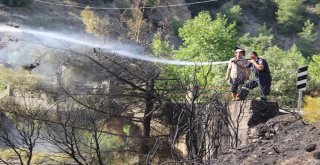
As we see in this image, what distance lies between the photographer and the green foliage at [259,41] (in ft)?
101

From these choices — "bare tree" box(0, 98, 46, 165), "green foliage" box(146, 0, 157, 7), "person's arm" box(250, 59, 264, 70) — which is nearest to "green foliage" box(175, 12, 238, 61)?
"bare tree" box(0, 98, 46, 165)

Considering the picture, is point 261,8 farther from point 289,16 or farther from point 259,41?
point 259,41

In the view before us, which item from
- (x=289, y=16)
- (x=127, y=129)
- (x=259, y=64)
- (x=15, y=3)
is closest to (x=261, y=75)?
(x=259, y=64)

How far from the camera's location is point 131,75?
48.1 ft

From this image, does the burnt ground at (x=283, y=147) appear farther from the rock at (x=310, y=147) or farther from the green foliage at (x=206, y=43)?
the green foliage at (x=206, y=43)

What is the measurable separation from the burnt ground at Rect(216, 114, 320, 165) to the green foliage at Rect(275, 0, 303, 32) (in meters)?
52.4

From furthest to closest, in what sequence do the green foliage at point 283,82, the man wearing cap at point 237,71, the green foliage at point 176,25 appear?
the green foliage at point 176,25, the green foliage at point 283,82, the man wearing cap at point 237,71

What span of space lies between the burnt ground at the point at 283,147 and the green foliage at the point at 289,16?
52442 millimetres

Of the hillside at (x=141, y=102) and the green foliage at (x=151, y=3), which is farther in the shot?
the green foliage at (x=151, y=3)

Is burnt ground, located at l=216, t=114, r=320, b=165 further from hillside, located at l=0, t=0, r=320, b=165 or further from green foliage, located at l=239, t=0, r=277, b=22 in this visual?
green foliage, located at l=239, t=0, r=277, b=22

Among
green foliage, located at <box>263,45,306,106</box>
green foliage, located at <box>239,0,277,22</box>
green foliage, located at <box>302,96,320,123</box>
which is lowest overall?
green foliage, located at <box>302,96,320,123</box>

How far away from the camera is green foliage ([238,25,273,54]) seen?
30.9 metres

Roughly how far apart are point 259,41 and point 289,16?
1468cm

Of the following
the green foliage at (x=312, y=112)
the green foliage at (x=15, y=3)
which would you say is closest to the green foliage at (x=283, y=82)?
the green foliage at (x=312, y=112)
